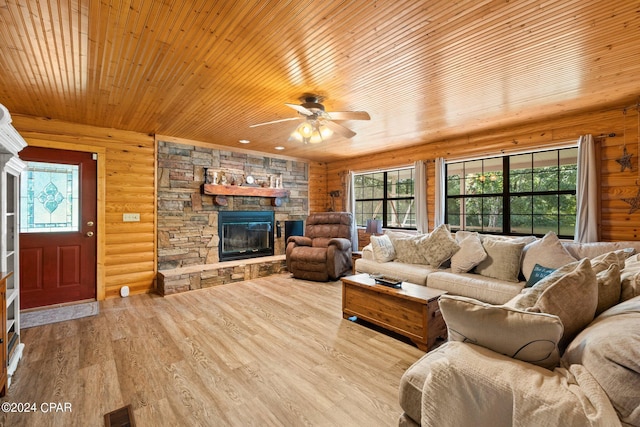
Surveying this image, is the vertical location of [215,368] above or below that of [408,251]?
below

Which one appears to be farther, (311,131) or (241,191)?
(241,191)

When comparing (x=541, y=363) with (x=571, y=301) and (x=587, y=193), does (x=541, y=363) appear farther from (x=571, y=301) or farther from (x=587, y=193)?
(x=587, y=193)

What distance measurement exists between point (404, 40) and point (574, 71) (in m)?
1.70

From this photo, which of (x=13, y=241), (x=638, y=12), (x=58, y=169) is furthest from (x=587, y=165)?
(x=58, y=169)

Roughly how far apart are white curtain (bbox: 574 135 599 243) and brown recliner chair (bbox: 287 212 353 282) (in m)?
3.27

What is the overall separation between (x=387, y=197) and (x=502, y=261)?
3.04 meters

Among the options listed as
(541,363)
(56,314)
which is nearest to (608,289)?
(541,363)

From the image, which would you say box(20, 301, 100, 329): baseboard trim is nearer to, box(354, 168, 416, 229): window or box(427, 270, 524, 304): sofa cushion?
box(427, 270, 524, 304): sofa cushion

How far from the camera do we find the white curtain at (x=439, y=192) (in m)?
4.81

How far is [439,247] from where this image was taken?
12.2 ft

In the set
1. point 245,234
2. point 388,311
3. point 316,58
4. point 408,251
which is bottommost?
point 388,311

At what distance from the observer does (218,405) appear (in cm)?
185

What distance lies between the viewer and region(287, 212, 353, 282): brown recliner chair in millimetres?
4949

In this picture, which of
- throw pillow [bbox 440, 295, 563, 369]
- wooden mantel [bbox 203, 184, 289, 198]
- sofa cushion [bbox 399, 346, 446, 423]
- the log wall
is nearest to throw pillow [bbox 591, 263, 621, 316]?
throw pillow [bbox 440, 295, 563, 369]
